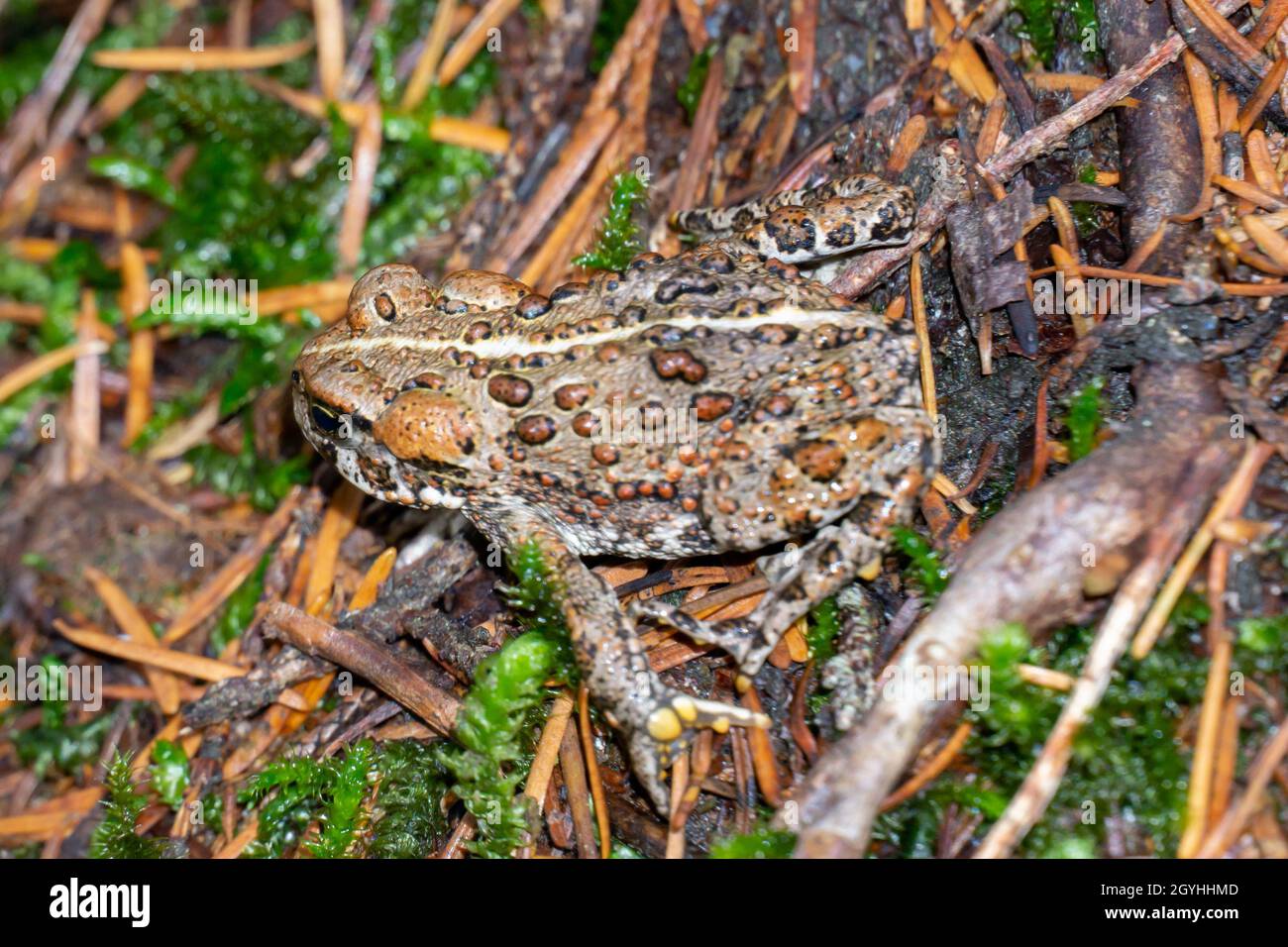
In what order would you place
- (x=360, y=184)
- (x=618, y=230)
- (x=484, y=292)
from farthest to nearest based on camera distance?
(x=360, y=184) → (x=618, y=230) → (x=484, y=292)

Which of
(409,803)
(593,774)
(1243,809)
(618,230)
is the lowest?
(409,803)

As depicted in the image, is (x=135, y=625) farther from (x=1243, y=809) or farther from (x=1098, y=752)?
(x=1243, y=809)

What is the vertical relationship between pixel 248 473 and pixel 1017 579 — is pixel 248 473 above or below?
above

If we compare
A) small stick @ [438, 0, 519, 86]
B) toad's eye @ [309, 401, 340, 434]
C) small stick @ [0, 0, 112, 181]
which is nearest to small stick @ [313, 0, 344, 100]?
small stick @ [438, 0, 519, 86]

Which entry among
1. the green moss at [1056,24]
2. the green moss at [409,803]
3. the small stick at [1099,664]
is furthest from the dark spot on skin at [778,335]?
A: the green moss at [409,803]

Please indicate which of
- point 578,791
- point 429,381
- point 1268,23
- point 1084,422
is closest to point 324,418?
point 429,381

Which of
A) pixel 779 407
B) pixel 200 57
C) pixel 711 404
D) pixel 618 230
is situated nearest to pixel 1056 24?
pixel 618 230

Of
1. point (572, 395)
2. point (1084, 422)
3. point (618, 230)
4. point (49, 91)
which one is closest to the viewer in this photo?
point (1084, 422)

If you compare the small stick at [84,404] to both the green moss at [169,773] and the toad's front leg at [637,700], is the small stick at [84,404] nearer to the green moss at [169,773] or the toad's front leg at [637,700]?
the green moss at [169,773]

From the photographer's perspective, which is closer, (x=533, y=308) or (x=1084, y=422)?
(x=1084, y=422)
